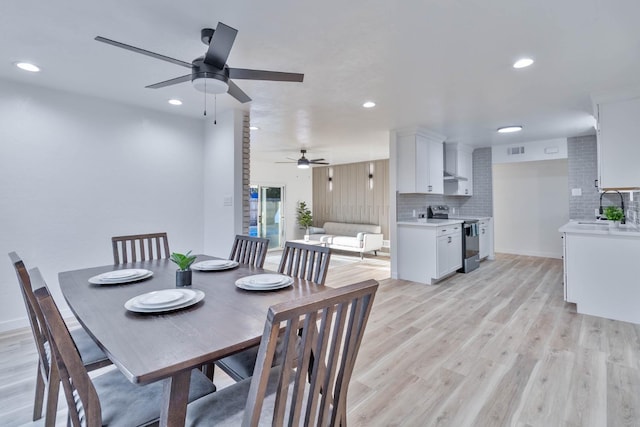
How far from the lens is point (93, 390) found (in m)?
1.05

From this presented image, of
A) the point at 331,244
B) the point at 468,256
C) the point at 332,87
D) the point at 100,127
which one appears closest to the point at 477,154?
the point at 468,256

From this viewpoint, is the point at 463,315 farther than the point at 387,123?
No

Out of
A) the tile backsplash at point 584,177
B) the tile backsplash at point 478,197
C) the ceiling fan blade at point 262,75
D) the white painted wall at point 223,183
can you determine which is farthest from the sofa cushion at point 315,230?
the ceiling fan blade at point 262,75

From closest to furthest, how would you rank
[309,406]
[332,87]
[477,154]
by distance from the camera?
[309,406]
[332,87]
[477,154]

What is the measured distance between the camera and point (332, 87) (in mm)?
3113

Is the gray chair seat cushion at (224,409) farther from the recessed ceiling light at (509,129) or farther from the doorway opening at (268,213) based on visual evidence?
the doorway opening at (268,213)

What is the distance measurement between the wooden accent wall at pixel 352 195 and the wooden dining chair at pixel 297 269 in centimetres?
607

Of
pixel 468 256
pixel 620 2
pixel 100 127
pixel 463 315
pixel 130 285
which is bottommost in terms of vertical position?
pixel 463 315

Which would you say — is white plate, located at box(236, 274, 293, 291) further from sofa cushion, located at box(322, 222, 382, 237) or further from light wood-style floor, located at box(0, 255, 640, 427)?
sofa cushion, located at box(322, 222, 382, 237)

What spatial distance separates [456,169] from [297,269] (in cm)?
490

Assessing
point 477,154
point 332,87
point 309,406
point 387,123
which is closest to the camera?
point 309,406

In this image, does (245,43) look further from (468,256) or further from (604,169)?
(468,256)

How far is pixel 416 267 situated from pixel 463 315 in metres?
1.45

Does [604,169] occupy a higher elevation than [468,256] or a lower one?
higher
